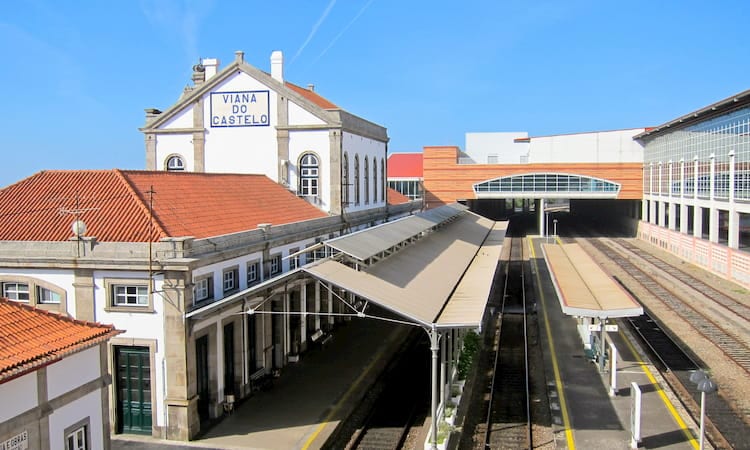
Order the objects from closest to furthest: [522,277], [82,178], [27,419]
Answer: [27,419] → [82,178] → [522,277]

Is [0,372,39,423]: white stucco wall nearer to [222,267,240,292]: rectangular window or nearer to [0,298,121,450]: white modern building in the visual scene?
[0,298,121,450]: white modern building

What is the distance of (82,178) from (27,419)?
1160cm

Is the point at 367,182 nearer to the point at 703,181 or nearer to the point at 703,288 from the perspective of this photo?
the point at 703,288

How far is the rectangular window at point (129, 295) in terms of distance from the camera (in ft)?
56.0

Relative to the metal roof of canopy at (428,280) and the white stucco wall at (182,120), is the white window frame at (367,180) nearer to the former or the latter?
the metal roof of canopy at (428,280)

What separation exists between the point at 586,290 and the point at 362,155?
16239 millimetres

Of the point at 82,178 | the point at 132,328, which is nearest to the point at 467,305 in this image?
the point at 132,328

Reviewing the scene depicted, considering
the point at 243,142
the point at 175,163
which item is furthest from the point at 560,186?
the point at 175,163

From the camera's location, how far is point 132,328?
17094 mm

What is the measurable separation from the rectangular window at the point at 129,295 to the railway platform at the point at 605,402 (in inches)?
428

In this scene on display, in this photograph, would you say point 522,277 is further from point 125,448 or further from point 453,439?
point 125,448

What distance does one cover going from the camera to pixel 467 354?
22.7 metres

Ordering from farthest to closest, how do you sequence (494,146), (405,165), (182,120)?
1. (494,146)
2. (405,165)
3. (182,120)

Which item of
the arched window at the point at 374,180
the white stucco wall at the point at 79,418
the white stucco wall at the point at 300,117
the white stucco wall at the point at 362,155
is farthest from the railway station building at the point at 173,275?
the arched window at the point at 374,180
